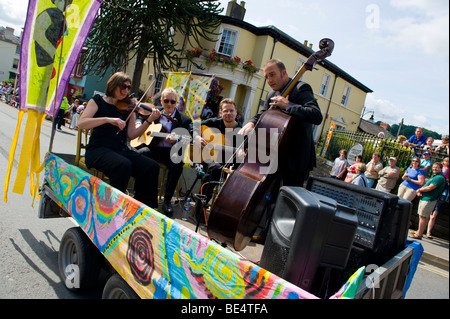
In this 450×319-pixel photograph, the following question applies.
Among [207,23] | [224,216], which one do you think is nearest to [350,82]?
[207,23]

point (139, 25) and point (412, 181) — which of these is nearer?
point (412, 181)

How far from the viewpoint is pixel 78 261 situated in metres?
2.42

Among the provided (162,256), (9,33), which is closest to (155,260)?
(162,256)

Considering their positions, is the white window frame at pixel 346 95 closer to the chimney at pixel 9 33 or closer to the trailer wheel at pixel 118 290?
the trailer wheel at pixel 118 290

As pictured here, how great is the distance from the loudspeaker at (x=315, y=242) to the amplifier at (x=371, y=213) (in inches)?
19.2

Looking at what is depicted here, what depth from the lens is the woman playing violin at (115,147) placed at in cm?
312

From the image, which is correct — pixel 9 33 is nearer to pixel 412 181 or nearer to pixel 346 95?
pixel 346 95

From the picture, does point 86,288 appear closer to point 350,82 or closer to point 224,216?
point 224,216

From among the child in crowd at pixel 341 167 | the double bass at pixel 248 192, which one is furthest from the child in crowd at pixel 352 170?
the double bass at pixel 248 192

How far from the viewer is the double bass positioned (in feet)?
8.17

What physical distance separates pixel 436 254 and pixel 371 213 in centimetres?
529

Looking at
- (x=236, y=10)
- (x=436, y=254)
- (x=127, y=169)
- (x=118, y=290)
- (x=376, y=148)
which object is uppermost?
(x=236, y=10)

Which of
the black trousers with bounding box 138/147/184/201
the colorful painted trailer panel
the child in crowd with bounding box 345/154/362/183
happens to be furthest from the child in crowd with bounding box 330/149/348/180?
the colorful painted trailer panel

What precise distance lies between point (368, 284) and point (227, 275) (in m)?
0.58
